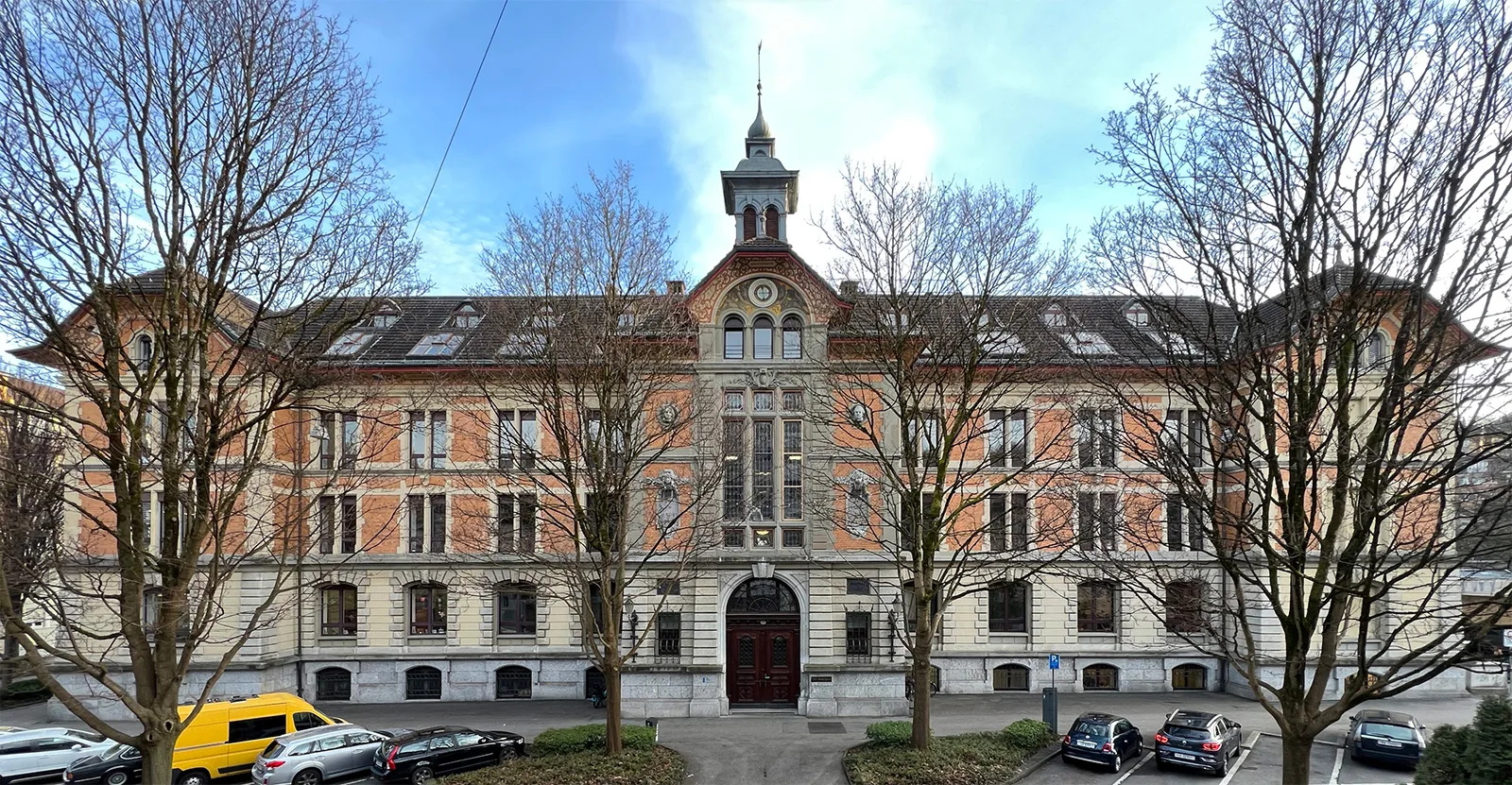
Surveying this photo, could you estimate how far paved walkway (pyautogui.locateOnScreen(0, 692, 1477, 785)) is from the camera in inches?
795

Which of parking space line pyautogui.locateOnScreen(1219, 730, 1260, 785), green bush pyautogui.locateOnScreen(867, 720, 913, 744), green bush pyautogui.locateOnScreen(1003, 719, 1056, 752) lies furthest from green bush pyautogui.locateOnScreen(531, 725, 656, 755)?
parking space line pyautogui.locateOnScreen(1219, 730, 1260, 785)

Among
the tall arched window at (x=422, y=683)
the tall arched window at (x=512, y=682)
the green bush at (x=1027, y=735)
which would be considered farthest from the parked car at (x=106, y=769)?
the green bush at (x=1027, y=735)

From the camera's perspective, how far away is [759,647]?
2683 centimetres

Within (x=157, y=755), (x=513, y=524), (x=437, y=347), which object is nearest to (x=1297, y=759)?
(x=157, y=755)

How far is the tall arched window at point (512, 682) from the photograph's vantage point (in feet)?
94.1

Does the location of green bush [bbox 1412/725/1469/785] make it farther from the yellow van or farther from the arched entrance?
the yellow van

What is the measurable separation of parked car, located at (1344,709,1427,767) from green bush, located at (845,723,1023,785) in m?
9.09

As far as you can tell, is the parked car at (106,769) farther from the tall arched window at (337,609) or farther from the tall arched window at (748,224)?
the tall arched window at (748,224)

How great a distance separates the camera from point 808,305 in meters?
26.5

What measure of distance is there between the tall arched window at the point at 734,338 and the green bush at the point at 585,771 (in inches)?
516

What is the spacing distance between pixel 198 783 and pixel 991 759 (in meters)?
20.1

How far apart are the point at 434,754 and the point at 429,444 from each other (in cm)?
1237

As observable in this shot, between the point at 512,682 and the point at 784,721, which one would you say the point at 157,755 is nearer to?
the point at 784,721

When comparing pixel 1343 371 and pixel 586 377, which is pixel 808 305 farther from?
pixel 1343 371
